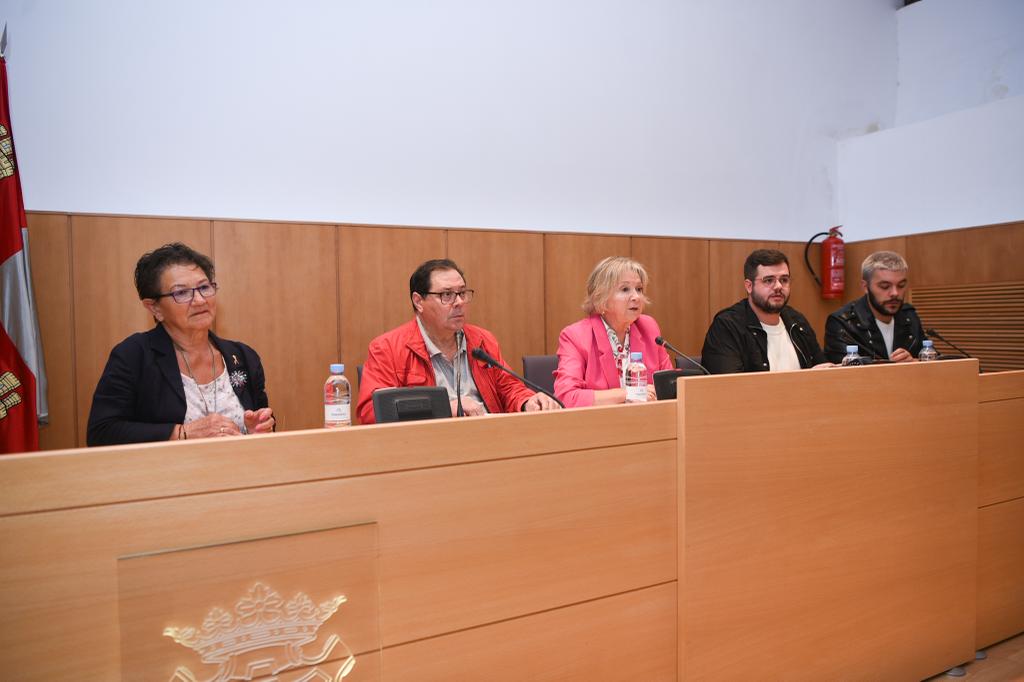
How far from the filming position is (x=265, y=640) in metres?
1.17

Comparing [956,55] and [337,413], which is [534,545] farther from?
[956,55]

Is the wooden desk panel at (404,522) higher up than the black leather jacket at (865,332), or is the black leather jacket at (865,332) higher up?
the black leather jacket at (865,332)

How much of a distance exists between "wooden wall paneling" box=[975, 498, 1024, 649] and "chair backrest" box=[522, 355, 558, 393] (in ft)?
5.55

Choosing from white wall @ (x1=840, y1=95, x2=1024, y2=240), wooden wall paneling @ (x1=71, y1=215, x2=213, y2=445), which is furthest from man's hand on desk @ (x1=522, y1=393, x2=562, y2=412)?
white wall @ (x1=840, y1=95, x2=1024, y2=240)

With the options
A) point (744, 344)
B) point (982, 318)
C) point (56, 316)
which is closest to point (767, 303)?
point (744, 344)

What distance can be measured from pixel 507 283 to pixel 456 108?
1083mm

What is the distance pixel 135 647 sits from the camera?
1081 millimetres

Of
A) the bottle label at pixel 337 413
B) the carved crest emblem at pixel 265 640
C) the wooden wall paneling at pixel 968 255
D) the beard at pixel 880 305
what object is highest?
the wooden wall paneling at pixel 968 255

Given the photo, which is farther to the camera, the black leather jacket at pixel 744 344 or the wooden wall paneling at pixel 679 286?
the wooden wall paneling at pixel 679 286

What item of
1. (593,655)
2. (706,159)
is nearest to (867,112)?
(706,159)

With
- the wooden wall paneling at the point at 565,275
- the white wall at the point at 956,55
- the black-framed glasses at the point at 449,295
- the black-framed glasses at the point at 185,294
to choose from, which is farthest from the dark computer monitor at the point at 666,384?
the white wall at the point at 956,55

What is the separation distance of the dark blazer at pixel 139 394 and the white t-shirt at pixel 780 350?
239 centimetres

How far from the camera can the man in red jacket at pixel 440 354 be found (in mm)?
2418

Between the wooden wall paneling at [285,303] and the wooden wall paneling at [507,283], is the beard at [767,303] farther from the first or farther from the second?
the wooden wall paneling at [285,303]
